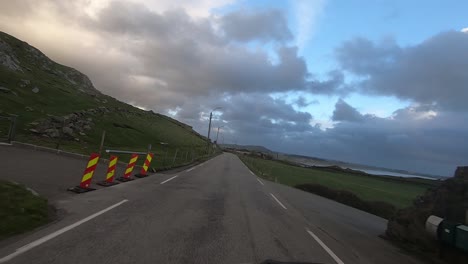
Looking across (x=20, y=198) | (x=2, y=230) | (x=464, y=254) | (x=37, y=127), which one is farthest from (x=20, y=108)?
(x=464, y=254)

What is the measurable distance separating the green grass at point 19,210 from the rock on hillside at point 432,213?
8.98 metres

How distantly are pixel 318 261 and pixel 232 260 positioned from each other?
70.6 inches

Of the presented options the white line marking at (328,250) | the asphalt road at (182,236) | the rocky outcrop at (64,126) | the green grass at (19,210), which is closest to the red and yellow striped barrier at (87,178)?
the asphalt road at (182,236)

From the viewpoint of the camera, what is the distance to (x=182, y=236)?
920cm

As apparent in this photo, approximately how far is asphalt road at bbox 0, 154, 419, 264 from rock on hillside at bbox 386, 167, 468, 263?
0.66 metres

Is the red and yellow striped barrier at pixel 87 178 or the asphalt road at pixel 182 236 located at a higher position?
the red and yellow striped barrier at pixel 87 178

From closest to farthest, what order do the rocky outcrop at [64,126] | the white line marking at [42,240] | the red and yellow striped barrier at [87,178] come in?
1. the white line marking at [42,240]
2. the red and yellow striped barrier at [87,178]
3. the rocky outcrop at [64,126]

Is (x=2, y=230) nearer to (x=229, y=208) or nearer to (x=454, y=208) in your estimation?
(x=229, y=208)

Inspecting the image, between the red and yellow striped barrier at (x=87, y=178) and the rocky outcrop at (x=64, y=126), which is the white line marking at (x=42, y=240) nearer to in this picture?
the red and yellow striped barrier at (x=87, y=178)

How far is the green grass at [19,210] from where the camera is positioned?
8406 millimetres

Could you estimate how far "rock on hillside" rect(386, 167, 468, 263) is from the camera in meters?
11.0

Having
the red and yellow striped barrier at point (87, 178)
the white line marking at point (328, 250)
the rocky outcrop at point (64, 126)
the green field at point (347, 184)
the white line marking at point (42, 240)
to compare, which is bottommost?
the white line marking at point (42, 240)

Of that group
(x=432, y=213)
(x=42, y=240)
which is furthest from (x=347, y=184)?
(x=42, y=240)

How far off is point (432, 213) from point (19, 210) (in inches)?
394
